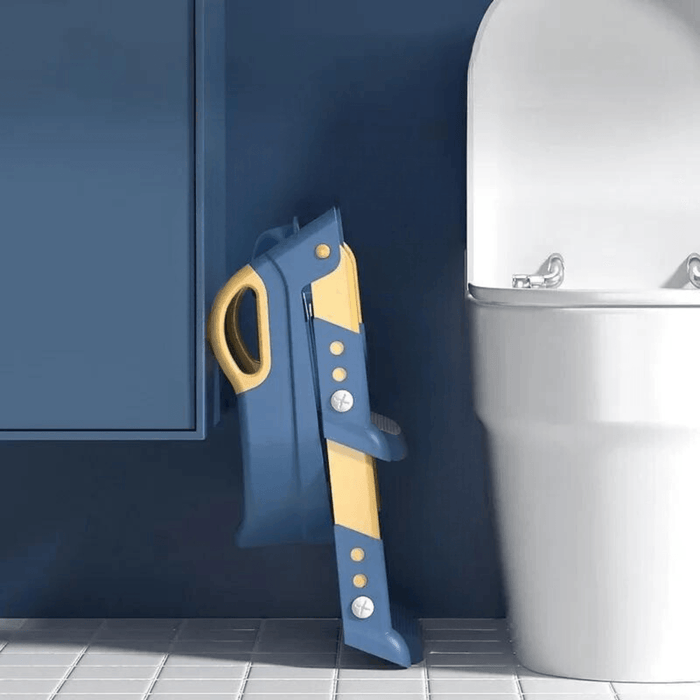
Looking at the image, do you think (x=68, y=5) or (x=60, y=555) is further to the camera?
(x=60, y=555)

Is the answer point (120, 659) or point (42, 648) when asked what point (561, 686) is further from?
point (42, 648)

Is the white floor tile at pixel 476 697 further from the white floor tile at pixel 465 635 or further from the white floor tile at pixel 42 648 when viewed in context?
the white floor tile at pixel 42 648

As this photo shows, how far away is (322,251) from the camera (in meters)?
1.94

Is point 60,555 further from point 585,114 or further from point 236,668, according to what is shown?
point 585,114

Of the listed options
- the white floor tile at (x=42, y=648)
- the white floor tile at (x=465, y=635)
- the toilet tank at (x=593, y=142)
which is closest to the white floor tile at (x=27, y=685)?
the white floor tile at (x=42, y=648)

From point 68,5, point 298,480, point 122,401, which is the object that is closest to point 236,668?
point 298,480

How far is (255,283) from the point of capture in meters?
1.94

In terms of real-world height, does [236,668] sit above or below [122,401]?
below

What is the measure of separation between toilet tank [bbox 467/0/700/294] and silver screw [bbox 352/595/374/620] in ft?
1.97

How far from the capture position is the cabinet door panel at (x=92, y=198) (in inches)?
73.4

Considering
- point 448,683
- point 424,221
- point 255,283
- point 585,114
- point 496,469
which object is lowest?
point 448,683

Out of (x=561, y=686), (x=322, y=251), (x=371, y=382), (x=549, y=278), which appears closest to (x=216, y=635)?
(x=371, y=382)

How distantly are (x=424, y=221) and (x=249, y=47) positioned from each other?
449 mm

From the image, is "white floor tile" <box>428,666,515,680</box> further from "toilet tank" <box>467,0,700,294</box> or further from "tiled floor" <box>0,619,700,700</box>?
"toilet tank" <box>467,0,700,294</box>
